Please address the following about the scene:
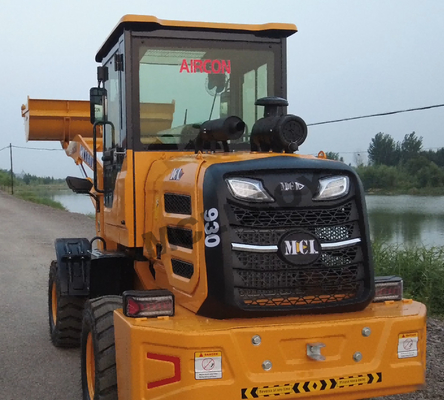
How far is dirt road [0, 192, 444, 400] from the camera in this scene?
4668 mm

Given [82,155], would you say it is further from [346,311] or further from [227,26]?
[346,311]

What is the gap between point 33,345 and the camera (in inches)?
232

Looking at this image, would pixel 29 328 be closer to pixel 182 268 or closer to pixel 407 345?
pixel 182 268

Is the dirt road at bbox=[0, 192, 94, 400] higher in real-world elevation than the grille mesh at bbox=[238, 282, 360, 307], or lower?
lower

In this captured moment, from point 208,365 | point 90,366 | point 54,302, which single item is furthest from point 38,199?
point 208,365

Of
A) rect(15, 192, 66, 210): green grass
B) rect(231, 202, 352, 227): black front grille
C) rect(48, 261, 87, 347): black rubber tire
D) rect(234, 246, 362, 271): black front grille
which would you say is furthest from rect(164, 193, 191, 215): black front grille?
rect(15, 192, 66, 210): green grass

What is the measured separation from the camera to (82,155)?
668 centimetres

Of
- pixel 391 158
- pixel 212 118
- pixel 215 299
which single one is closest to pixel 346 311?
pixel 215 299

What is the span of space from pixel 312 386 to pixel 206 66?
248cm

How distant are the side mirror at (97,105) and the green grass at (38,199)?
61.5 feet

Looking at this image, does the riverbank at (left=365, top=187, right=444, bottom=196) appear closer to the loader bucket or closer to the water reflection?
the water reflection

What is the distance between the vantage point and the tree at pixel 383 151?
26.9 ft

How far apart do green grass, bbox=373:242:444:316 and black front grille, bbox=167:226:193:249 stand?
375 centimetres

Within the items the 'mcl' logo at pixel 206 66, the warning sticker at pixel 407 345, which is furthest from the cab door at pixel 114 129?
the warning sticker at pixel 407 345
